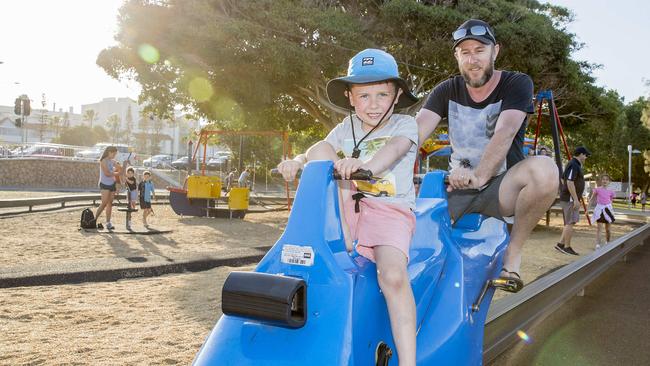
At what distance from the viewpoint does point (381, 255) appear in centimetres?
219

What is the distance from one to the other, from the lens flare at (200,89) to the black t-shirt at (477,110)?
580 inches

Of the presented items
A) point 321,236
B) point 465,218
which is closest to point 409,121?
point 321,236

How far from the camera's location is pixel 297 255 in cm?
204

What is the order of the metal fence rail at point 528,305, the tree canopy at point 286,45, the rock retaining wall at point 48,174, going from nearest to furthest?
the metal fence rail at point 528,305
the tree canopy at point 286,45
the rock retaining wall at point 48,174

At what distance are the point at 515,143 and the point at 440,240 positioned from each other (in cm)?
129

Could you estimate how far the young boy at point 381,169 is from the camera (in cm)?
213

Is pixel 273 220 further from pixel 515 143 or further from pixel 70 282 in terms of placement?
pixel 515 143

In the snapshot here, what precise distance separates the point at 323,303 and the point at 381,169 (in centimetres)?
67

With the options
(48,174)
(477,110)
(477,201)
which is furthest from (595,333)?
(48,174)

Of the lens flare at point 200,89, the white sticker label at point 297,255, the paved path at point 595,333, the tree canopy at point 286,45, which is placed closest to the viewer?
the white sticker label at point 297,255

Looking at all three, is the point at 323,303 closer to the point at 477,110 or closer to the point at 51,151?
the point at 477,110

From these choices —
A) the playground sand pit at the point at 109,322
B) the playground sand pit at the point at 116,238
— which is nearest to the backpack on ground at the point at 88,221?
the playground sand pit at the point at 116,238

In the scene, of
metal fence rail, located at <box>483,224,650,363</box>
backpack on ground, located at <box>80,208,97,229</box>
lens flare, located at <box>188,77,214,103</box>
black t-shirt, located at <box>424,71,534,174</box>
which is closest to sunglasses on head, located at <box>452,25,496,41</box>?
black t-shirt, located at <box>424,71,534,174</box>

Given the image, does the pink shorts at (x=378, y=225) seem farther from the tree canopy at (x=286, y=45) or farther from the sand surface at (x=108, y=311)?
the tree canopy at (x=286, y=45)
